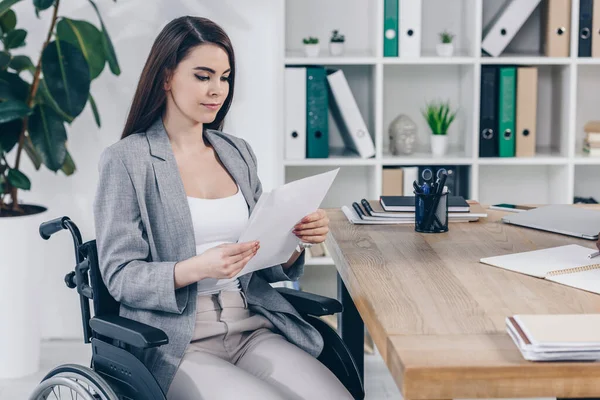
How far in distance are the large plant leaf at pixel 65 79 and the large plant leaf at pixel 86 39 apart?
78 mm

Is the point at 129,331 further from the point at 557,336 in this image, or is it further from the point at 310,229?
the point at 557,336

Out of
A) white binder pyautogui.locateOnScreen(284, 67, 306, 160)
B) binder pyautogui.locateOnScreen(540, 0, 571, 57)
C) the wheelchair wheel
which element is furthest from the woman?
binder pyautogui.locateOnScreen(540, 0, 571, 57)

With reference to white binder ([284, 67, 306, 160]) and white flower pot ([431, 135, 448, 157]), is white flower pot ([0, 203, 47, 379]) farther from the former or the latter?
white flower pot ([431, 135, 448, 157])

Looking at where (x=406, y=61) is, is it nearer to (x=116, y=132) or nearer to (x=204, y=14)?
(x=204, y=14)

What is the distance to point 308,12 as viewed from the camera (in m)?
3.39

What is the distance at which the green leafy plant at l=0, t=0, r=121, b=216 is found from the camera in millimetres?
2904

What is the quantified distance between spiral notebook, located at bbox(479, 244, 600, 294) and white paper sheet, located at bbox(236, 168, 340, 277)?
36 centimetres

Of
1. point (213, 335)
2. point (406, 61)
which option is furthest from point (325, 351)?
point (406, 61)

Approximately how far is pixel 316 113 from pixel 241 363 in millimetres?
1607

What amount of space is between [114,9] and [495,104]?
1511 mm

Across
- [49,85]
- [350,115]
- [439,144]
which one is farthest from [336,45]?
[49,85]

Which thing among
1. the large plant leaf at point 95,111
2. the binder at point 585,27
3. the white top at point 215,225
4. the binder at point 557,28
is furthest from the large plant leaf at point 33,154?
the binder at point 585,27

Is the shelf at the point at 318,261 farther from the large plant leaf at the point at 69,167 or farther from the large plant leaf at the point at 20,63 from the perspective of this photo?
the large plant leaf at the point at 20,63

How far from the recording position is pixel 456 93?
346 cm
